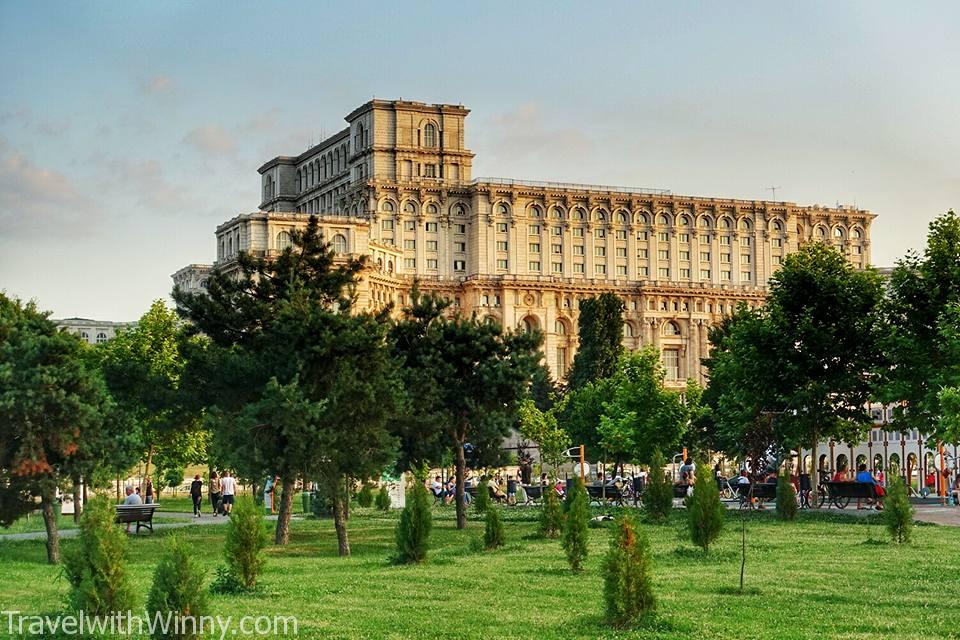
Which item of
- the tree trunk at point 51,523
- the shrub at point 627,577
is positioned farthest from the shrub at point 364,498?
the shrub at point 627,577

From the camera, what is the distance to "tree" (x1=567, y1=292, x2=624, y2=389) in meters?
103

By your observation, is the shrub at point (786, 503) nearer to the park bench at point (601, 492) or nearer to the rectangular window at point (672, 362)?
the park bench at point (601, 492)

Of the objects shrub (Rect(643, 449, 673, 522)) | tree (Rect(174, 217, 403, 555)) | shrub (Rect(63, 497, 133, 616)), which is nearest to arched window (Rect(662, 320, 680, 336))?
shrub (Rect(643, 449, 673, 522))

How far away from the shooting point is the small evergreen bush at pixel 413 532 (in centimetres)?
2191

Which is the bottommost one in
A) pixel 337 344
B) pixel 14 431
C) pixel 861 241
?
pixel 14 431

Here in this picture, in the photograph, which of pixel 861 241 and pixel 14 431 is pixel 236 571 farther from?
pixel 861 241

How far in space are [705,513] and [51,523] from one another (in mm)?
11459

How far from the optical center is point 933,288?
112 feet

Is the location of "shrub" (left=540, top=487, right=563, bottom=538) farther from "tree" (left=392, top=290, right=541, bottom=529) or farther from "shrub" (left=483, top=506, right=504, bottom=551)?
"tree" (left=392, top=290, right=541, bottom=529)

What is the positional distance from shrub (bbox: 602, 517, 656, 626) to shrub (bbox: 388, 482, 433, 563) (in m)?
7.29

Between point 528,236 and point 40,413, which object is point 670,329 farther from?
point 40,413

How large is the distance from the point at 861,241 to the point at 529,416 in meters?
76.9

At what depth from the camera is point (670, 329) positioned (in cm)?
13825

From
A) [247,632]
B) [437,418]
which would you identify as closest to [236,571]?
[247,632]
